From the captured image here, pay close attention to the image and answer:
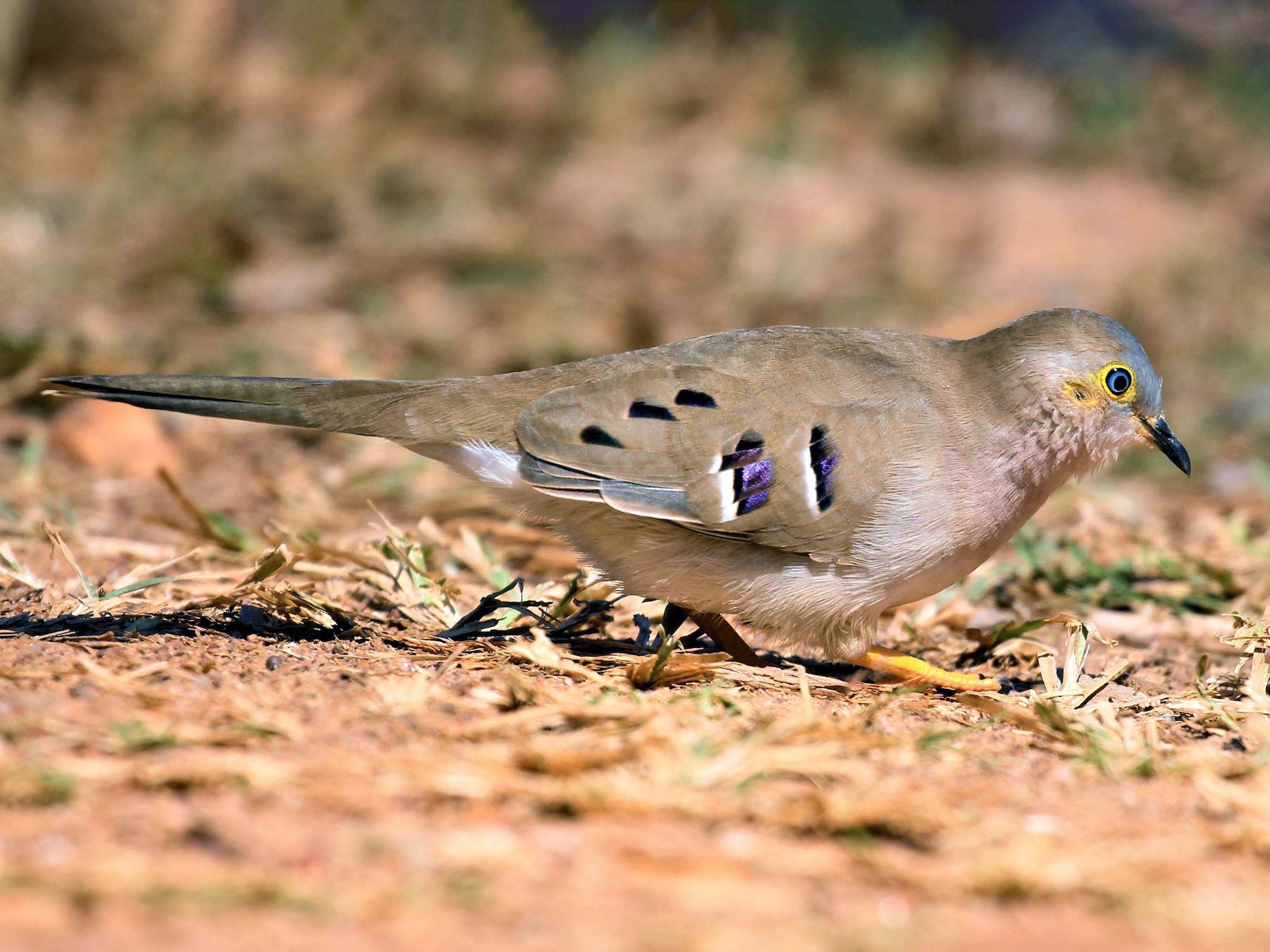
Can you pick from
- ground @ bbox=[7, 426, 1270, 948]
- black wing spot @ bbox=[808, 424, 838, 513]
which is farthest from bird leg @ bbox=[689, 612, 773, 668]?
black wing spot @ bbox=[808, 424, 838, 513]

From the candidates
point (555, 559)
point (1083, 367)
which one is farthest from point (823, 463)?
point (555, 559)

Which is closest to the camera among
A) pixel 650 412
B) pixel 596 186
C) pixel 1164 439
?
pixel 650 412

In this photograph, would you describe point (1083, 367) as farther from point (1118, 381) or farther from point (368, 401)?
point (368, 401)

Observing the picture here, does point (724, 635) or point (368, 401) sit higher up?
point (368, 401)

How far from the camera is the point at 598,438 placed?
404 centimetres

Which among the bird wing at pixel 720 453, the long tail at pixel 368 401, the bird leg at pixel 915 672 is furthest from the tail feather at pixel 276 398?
the bird leg at pixel 915 672

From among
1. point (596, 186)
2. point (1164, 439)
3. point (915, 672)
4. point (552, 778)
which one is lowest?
point (915, 672)

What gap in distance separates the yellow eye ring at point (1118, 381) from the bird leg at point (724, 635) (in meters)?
1.36

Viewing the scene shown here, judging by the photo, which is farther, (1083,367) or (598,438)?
(1083,367)

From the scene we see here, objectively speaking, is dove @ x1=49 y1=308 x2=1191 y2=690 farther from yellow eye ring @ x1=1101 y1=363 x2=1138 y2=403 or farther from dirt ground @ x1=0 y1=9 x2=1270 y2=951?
dirt ground @ x1=0 y1=9 x2=1270 y2=951

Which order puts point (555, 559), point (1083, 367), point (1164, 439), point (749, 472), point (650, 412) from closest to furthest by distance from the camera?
point (749, 472), point (650, 412), point (1083, 367), point (1164, 439), point (555, 559)

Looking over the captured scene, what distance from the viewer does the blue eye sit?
4.32m

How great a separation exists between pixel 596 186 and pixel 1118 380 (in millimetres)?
7396

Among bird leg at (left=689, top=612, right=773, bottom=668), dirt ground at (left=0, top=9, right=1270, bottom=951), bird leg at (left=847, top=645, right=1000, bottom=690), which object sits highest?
dirt ground at (left=0, top=9, right=1270, bottom=951)
